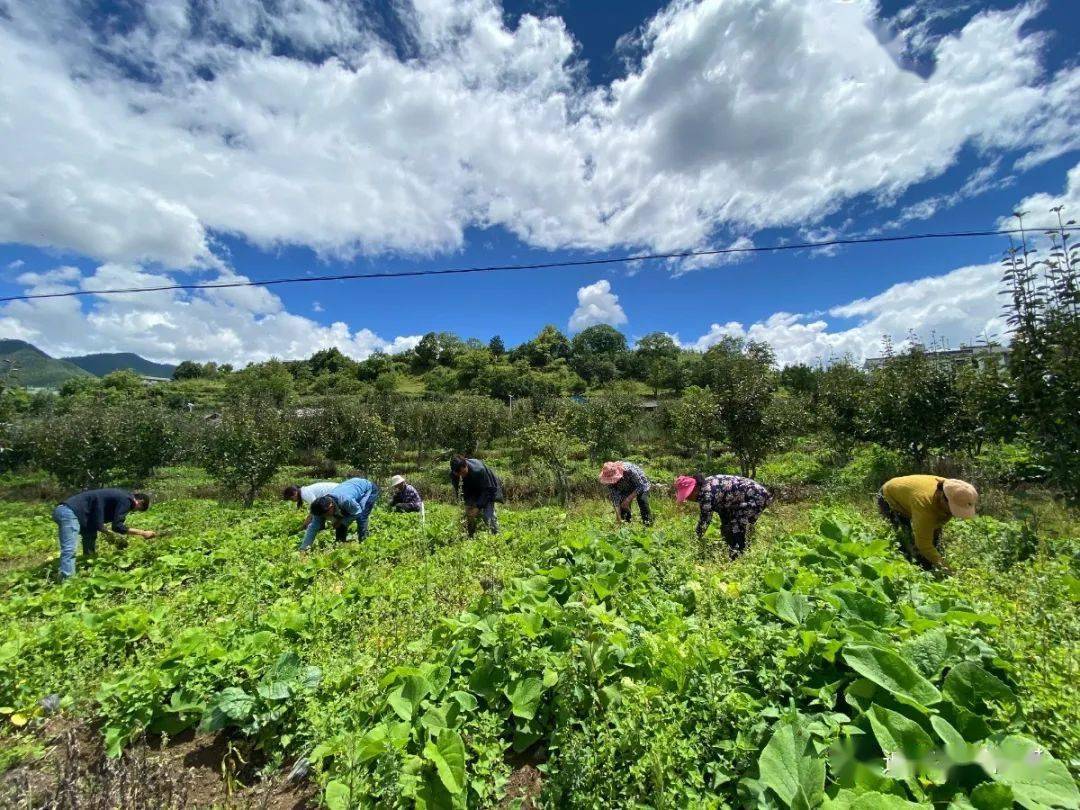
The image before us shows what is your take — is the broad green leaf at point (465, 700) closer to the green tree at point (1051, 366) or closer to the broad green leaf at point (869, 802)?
the broad green leaf at point (869, 802)

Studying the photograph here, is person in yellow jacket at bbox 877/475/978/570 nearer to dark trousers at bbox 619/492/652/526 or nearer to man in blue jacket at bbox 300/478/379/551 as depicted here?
dark trousers at bbox 619/492/652/526

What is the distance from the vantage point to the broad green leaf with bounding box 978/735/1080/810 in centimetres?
153

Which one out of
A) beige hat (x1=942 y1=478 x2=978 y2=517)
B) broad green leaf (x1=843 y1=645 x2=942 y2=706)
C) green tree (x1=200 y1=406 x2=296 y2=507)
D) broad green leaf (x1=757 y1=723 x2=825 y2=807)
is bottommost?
A: broad green leaf (x1=757 y1=723 x2=825 y2=807)

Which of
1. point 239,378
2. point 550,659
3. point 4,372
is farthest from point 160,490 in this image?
point 239,378

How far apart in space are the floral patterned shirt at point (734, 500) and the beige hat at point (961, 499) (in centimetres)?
169

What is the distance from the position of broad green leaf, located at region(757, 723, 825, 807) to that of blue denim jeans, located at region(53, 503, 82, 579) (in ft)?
28.3

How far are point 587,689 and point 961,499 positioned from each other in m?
3.95

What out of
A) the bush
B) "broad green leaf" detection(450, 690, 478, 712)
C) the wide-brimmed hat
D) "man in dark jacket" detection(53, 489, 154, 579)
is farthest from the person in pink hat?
the bush

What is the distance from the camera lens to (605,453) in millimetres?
19891

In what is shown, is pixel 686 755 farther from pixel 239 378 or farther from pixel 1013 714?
pixel 239 378

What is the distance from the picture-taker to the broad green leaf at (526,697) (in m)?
2.53

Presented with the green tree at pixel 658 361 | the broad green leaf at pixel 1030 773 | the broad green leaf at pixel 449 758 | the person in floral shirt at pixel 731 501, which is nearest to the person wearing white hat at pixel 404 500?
the person in floral shirt at pixel 731 501

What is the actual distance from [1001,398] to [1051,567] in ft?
14.6

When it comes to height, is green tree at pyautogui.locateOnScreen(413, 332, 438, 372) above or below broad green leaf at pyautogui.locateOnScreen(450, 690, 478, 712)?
above
